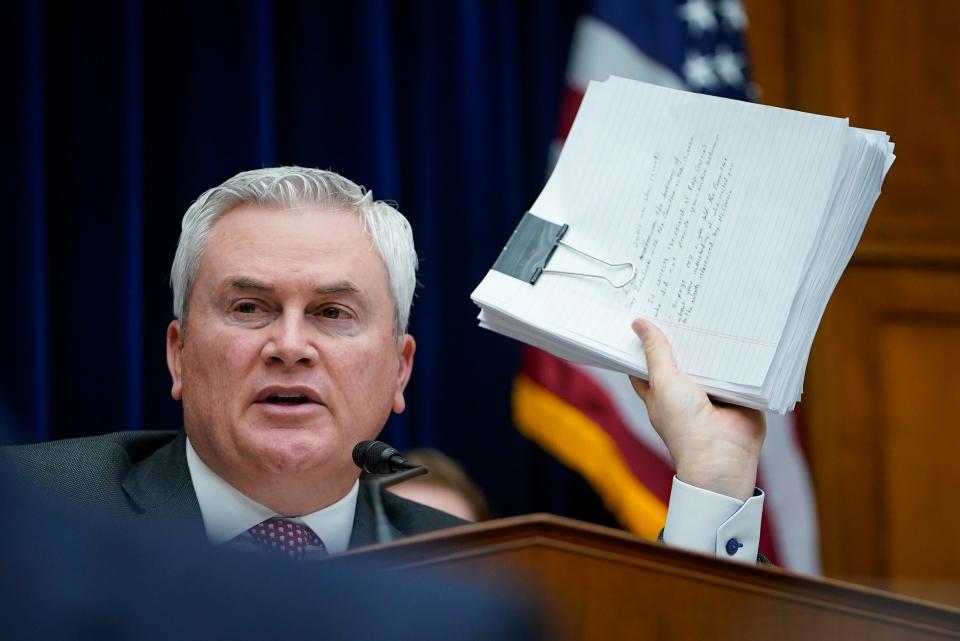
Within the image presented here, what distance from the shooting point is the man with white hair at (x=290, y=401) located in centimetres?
179

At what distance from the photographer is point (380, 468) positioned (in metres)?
1.56

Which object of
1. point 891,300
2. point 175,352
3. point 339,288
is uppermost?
point 339,288

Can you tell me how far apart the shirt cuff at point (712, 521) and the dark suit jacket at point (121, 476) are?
1.38ft

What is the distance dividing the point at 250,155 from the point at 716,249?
6.04ft

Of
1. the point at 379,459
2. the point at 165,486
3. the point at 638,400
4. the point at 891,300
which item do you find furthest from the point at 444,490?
the point at 891,300

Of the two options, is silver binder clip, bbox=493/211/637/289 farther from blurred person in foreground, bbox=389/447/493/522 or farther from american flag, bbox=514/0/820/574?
american flag, bbox=514/0/820/574

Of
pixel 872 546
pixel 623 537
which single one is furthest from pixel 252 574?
pixel 872 546

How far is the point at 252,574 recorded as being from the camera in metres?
0.46

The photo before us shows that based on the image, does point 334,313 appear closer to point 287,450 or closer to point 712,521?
point 287,450

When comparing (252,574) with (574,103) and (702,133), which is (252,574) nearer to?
(702,133)

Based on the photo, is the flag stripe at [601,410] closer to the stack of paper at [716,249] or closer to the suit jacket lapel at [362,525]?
the suit jacket lapel at [362,525]

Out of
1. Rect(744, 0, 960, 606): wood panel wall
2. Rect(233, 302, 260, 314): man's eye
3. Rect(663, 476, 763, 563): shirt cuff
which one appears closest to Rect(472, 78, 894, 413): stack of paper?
Rect(663, 476, 763, 563): shirt cuff

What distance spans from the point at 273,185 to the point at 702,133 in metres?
→ 0.70

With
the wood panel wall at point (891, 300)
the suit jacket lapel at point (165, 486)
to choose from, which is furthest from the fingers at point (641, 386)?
the wood panel wall at point (891, 300)
